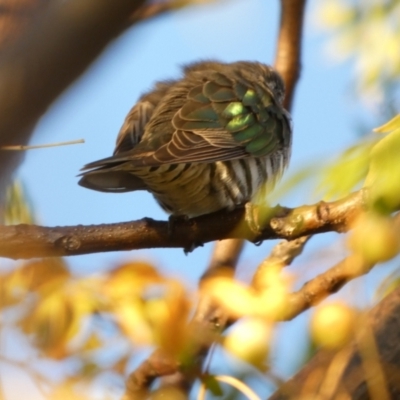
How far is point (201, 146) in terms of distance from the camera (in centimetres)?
422

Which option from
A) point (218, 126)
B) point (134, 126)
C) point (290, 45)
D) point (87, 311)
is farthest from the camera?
point (290, 45)

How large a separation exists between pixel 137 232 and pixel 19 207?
927 mm

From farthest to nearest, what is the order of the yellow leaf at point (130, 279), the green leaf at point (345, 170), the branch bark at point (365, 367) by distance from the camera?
the yellow leaf at point (130, 279), the branch bark at point (365, 367), the green leaf at point (345, 170)

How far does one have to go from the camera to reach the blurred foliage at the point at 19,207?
3951 millimetres

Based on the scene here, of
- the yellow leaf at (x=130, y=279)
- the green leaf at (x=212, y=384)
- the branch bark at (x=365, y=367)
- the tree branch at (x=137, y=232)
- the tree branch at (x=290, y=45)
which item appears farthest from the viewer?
the tree branch at (x=290, y=45)

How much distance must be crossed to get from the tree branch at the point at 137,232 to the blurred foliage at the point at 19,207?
74cm

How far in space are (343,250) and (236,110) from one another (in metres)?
2.38

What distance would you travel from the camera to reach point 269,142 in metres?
Result: 4.83

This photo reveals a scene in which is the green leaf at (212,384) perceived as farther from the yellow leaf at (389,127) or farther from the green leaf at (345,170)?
the yellow leaf at (389,127)

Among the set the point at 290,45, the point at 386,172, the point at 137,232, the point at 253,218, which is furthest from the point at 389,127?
the point at 290,45

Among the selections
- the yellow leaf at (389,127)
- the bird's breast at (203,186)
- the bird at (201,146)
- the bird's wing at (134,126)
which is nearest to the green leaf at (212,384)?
the yellow leaf at (389,127)

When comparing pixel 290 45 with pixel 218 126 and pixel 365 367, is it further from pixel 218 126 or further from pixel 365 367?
pixel 365 367

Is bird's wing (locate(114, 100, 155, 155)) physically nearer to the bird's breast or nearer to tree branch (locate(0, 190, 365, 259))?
the bird's breast

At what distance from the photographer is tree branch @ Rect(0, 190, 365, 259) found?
3084 mm
